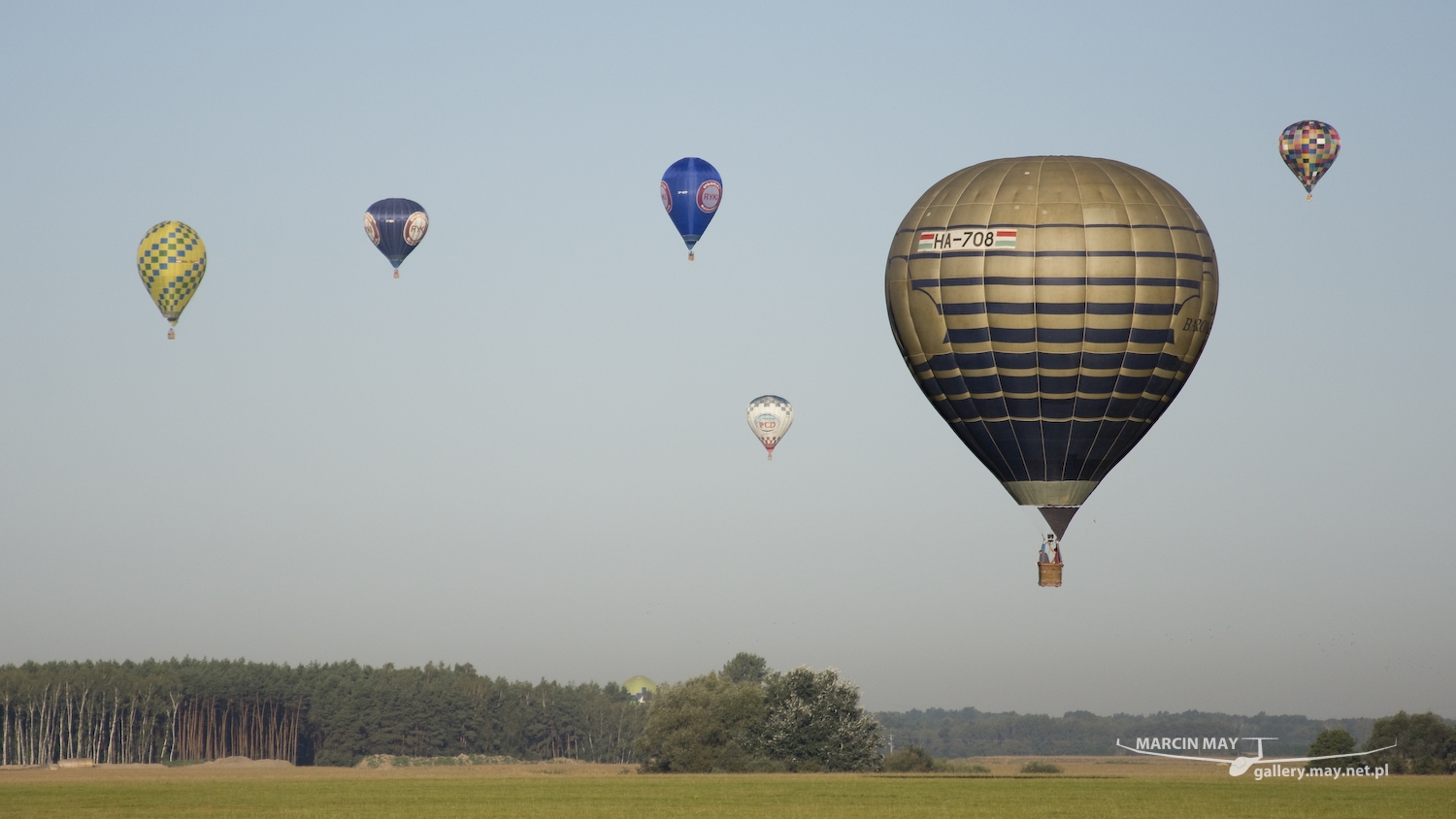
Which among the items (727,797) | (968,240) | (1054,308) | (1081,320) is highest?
(968,240)

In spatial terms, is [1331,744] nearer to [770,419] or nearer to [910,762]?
[910,762]

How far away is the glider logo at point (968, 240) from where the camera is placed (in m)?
45.8

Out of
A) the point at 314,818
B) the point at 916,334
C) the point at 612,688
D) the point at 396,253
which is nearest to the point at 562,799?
the point at 314,818

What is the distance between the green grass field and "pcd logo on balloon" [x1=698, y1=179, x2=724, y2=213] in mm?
24670

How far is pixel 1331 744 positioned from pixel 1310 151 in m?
26.9

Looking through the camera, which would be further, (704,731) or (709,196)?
(704,731)

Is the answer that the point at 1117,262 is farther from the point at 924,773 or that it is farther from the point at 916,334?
the point at 924,773

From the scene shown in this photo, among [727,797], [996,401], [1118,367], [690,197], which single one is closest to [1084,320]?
[1118,367]

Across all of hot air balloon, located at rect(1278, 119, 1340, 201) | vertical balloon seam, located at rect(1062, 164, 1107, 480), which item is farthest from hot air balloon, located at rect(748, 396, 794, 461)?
vertical balloon seam, located at rect(1062, 164, 1107, 480)

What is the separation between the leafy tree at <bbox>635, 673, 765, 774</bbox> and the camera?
85438 mm

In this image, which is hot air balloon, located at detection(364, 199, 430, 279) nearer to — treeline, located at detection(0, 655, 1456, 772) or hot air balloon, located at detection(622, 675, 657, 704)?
treeline, located at detection(0, 655, 1456, 772)

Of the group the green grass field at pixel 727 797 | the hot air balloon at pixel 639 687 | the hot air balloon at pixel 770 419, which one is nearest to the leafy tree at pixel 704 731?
the green grass field at pixel 727 797

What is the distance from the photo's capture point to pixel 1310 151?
254ft

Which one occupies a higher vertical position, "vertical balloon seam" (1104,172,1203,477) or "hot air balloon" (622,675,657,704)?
"vertical balloon seam" (1104,172,1203,477)
